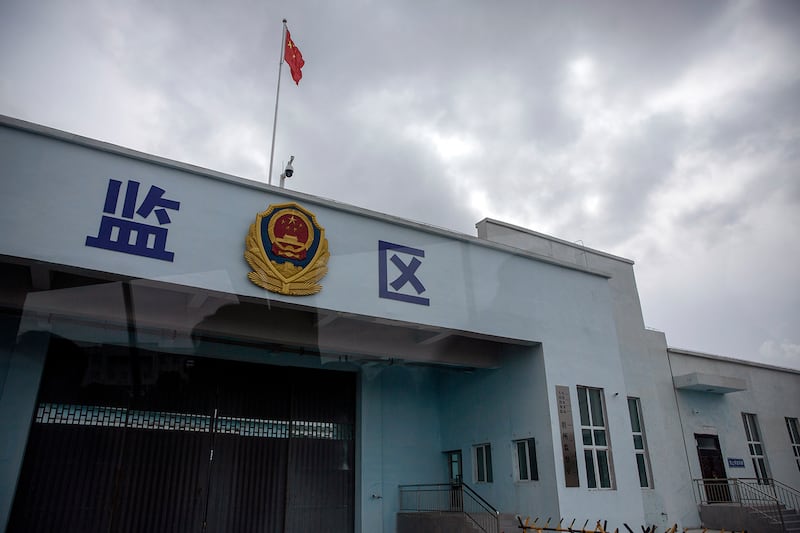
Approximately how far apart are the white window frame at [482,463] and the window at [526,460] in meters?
1.01

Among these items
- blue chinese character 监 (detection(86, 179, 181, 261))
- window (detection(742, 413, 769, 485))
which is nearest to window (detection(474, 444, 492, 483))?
blue chinese character 监 (detection(86, 179, 181, 261))

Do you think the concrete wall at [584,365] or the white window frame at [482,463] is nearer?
the concrete wall at [584,365]

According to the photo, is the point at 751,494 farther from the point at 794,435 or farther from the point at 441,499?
the point at 441,499

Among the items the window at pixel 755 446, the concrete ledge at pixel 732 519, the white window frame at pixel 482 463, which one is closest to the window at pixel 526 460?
the white window frame at pixel 482 463

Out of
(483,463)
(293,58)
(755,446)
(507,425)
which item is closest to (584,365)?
(507,425)

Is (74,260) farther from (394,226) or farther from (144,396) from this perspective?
(394,226)

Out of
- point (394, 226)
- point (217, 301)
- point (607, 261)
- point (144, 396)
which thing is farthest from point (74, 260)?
point (607, 261)

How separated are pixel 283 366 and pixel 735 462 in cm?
1601

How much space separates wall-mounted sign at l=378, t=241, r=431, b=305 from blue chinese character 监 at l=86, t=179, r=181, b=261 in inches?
182

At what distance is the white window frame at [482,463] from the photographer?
1566 centimetres

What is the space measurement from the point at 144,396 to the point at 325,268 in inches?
246

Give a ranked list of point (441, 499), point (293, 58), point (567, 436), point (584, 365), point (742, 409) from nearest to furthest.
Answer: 1. point (567, 436)
2. point (584, 365)
3. point (293, 58)
4. point (441, 499)
5. point (742, 409)

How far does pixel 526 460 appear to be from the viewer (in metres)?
14.6

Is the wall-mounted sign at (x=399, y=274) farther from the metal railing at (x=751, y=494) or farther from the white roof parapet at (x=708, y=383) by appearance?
the metal railing at (x=751, y=494)
